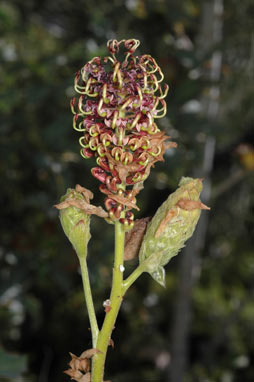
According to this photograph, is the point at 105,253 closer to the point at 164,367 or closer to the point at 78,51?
the point at 78,51

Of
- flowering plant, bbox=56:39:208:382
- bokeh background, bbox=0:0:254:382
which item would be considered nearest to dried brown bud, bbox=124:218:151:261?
flowering plant, bbox=56:39:208:382

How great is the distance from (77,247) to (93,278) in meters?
0.64

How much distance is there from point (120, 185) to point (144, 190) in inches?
37.5

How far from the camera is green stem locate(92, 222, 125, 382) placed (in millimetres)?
409

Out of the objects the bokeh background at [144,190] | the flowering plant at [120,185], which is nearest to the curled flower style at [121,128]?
the flowering plant at [120,185]

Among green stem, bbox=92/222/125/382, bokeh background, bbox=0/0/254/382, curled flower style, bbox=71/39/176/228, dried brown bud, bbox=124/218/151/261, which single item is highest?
bokeh background, bbox=0/0/254/382

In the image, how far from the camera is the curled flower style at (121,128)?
0.41 m

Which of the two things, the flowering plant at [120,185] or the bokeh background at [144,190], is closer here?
the flowering plant at [120,185]

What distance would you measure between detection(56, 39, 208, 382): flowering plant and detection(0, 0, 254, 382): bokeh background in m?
0.65

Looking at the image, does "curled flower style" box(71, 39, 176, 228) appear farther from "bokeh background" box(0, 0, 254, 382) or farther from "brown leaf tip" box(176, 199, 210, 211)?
"bokeh background" box(0, 0, 254, 382)

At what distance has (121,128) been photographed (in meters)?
0.40

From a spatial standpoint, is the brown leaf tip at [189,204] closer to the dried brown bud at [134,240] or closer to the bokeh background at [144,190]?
the dried brown bud at [134,240]

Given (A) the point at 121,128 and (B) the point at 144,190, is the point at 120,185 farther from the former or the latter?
(B) the point at 144,190

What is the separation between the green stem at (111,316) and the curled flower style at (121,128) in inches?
0.9
